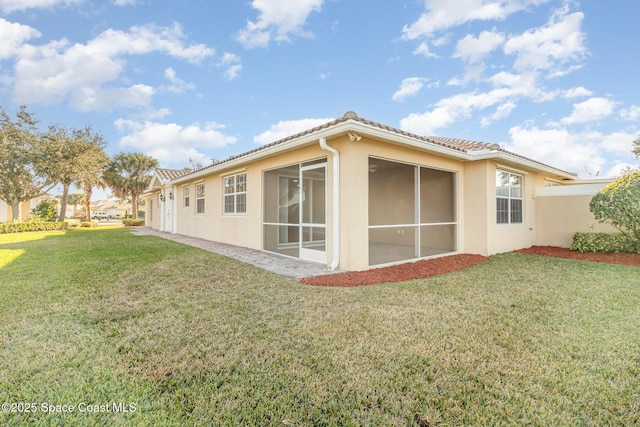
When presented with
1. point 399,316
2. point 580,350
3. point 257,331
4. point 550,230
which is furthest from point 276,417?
point 550,230

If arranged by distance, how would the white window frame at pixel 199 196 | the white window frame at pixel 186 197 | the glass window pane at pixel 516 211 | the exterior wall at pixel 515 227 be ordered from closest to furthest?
the exterior wall at pixel 515 227 < the glass window pane at pixel 516 211 < the white window frame at pixel 199 196 < the white window frame at pixel 186 197

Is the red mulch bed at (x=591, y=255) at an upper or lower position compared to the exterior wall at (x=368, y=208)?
lower

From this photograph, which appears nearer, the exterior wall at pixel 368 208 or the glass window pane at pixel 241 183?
the exterior wall at pixel 368 208

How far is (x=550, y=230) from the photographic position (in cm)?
1176

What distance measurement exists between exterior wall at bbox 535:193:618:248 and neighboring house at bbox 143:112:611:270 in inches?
1.2

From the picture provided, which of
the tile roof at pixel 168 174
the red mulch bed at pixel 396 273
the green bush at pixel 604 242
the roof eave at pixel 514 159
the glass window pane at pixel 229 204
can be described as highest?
the tile roof at pixel 168 174

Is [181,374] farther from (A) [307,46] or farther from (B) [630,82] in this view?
(B) [630,82]

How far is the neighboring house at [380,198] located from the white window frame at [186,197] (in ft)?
9.03

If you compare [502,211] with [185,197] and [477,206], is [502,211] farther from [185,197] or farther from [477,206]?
[185,197]

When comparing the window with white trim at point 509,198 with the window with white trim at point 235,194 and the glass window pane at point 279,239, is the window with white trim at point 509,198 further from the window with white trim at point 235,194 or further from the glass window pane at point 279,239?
the window with white trim at point 235,194

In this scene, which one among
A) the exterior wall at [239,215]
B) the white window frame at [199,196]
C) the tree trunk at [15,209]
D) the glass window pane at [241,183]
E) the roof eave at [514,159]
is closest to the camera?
the exterior wall at [239,215]

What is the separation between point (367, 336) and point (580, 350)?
2342 millimetres

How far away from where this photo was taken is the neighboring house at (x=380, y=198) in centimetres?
716

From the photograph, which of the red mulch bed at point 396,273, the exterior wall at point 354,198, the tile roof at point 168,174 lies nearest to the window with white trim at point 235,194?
the exterior wall at point 354,198
